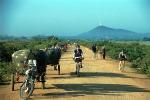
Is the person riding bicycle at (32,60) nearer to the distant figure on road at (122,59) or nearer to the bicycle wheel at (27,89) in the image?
the bicycle wheel at (27,89)

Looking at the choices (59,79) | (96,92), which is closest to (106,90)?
(96,92)

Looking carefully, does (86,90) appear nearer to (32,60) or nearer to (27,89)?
(32,60)

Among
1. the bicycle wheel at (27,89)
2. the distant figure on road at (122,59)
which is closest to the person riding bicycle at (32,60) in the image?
the bicycle wheel at (27,89)

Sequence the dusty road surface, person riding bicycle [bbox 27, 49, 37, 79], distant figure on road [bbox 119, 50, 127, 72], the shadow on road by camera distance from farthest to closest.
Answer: distant figure on road [bbox 119, 50, 127, 72], the shadow on road, person riding bicycle [bbox 27, 49, 37, 79], the dusty road surface

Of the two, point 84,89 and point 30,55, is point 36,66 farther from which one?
point 84,89


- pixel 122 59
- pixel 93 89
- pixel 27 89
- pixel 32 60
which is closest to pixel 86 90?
pixel 93 89

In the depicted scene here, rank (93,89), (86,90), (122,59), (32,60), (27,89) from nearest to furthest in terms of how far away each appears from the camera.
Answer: (27,89) → (32,60) → (86,90) → (93,89) → (122,59)

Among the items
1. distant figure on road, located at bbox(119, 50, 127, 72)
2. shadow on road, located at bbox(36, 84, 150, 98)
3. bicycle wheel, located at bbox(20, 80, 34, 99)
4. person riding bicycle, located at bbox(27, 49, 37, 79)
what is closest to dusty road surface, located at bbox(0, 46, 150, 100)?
shadow on road, located at bbox(36, 84, 150, 98)

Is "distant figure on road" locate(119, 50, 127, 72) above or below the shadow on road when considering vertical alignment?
above

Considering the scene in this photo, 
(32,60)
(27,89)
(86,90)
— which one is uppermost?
(32,60)

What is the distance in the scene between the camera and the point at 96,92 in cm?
1554

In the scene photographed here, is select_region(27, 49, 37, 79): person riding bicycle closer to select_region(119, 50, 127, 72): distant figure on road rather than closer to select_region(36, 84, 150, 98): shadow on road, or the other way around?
select_region(36, 84, 150, 98): shadow on road

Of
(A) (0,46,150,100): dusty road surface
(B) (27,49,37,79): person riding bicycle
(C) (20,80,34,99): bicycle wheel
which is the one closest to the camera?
(C) (20,80,34,99): bicycle wheel

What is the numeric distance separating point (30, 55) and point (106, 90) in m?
3.13
